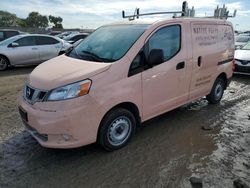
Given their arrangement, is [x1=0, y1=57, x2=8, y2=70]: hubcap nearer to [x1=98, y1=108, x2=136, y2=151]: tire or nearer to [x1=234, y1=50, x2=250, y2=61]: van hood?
[x1=98, y1=108, x2=136, y2=151]: tire

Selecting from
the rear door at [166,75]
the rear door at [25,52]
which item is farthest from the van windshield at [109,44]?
the rear door at [25,52]

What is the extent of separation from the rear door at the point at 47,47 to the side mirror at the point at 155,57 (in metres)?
8.73

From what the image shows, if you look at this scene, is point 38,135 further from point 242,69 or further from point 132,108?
point 242,69

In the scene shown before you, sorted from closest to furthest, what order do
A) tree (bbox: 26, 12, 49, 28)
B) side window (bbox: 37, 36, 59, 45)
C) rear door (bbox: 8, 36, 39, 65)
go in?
1. rear door (bbox: 8, 36, 39, 65)
2. side window (bbox: 37, 36, 59, 45)
3. tree (bbox: 26, 12, 49, 28)

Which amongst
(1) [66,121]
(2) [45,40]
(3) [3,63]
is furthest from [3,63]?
(1) [66,121]

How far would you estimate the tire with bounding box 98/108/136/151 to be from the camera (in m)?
3.72

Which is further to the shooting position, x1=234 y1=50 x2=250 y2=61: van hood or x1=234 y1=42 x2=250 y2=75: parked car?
x1=234 y1=50 x2=250 y2=61: van hood

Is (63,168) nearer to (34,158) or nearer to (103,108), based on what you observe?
(34,158)

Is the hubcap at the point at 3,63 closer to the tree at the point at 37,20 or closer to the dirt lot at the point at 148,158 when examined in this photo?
the dirt lot at the point at 148,158

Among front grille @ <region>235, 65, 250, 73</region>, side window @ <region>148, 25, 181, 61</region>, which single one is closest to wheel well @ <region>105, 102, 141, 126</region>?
side window @ <region>148, 25, 181, 61</region>

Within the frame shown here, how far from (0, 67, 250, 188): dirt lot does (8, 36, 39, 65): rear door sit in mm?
6248

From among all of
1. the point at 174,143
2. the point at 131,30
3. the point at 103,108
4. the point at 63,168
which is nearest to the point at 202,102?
the point at 174,143

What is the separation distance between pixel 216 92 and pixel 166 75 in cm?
238

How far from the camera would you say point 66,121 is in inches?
130
